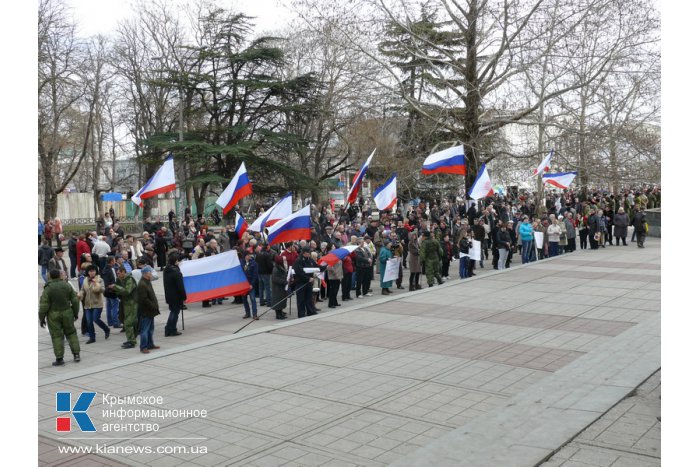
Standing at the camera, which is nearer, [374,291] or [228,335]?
[228,335]

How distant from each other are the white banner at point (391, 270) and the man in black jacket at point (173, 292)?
6030mm

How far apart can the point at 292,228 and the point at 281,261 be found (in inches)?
29.6

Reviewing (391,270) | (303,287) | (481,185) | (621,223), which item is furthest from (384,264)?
(621,223)

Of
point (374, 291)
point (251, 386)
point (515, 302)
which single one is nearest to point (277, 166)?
point (374, 291)

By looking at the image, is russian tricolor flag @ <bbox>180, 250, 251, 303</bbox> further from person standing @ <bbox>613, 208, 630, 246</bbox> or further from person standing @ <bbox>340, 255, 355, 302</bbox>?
person standing @ <bbox>613, 208, 630, 246</bbox>

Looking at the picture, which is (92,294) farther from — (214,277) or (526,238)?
(526,238)

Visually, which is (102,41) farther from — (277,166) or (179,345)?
(179,345)

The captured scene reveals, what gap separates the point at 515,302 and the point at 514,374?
5.85 m

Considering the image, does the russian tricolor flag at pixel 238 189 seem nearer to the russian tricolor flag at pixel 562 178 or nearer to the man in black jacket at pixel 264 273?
the man in black jacket at pixel 264 273

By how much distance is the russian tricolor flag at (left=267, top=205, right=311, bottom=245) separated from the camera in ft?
48.6

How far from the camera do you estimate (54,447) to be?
7.36 m

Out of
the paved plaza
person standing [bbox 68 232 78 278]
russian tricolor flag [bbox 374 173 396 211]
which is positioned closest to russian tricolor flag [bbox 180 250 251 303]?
the paved plaza

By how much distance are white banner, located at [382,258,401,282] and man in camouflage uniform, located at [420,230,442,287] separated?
706mm

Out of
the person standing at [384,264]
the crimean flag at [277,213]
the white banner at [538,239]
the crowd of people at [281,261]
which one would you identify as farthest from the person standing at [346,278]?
the white banner at [538,239]
